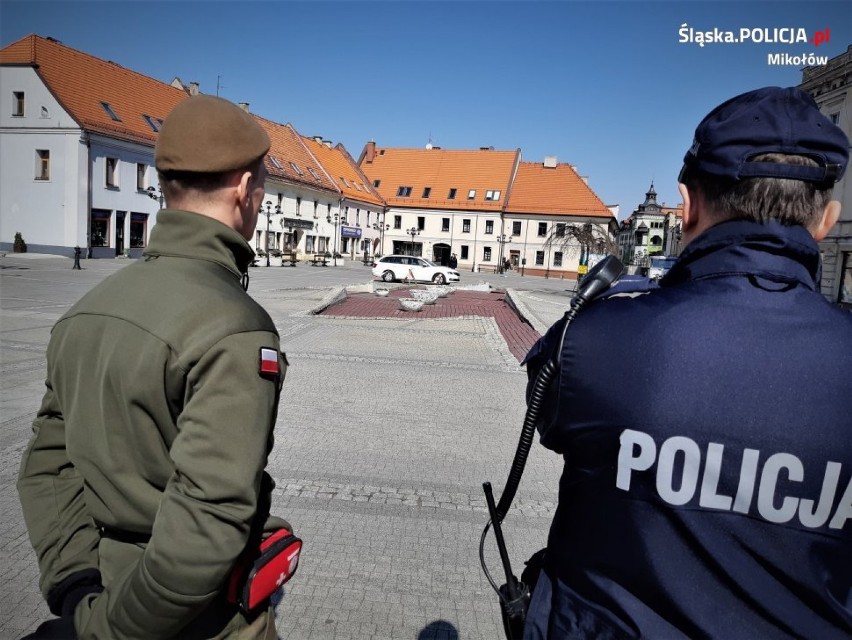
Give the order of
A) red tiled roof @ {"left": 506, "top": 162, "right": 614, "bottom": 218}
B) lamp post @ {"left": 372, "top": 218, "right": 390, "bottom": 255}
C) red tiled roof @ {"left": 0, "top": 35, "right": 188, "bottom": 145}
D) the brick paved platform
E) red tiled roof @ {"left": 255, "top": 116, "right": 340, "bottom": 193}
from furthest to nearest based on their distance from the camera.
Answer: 1. lamp post @ {"left": 372, "top": 218, "right": 390, "bottom": 255}
2. red tiled roof @ {"left": 506, "top": 162, "right": 614, "bottom": 218}
3. red tiled roof @ {"left": 255, "top": 116, "right": 340, "bottom": 193}
4. red tiled roof @ {"left": 0, "top": 35, "right": 188, "bottom": 145}
5. the brick paved platform

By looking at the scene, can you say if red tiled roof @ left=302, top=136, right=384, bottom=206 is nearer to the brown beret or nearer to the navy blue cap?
the brown beret

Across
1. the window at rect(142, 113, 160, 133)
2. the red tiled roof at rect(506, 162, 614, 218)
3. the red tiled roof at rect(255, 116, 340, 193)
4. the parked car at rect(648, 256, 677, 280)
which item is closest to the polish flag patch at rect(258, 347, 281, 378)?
the parked car at rect(648, 256, 677, 280)

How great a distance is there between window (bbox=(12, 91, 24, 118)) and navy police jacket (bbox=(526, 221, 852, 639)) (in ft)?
135

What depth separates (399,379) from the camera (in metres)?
8.89

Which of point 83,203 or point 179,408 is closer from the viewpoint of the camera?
point 179,408

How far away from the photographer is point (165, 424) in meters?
1.38

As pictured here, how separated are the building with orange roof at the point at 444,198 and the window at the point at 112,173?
29479mm

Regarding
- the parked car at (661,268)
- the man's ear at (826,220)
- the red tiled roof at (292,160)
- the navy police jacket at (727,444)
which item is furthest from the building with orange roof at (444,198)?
the navy police jacket at (727,444)

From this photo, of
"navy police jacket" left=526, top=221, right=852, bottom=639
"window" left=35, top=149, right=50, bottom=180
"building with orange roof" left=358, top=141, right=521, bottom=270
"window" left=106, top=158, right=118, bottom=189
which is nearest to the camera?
"navy police jacket" left=526, top=221, right=852, bottom=639

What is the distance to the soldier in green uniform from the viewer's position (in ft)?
4.14

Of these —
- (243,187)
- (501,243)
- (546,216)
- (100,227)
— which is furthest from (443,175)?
(243,187)

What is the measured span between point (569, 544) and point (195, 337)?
100cm

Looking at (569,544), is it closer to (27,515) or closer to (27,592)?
(27,515)

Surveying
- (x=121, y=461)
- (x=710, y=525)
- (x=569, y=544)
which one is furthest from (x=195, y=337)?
(x=710, y=525)
